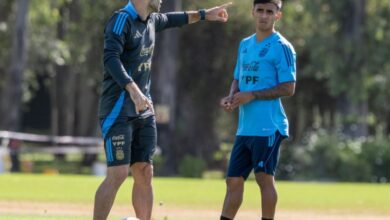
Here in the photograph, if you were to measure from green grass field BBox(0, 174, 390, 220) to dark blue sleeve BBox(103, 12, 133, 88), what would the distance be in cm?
497

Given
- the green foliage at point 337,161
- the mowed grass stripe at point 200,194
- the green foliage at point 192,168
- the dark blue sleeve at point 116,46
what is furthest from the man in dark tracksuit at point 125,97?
the green foliage at point 192,168

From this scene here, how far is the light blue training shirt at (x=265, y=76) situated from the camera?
10.1 meters

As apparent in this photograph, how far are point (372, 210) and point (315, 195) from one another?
364 centimetres

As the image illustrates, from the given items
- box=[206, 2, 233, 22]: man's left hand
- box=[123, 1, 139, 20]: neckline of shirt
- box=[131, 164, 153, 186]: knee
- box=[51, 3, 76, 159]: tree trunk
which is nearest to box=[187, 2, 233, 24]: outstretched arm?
box=[206, 2, 233, 22]: man's left hand

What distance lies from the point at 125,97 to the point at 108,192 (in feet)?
2.75

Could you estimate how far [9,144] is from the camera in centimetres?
3559

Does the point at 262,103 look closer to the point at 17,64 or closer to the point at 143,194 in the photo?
the point at 143,194

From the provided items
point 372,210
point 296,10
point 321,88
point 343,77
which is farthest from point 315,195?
point 321,88

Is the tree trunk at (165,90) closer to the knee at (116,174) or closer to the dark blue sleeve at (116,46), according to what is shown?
the knee at (116,174)

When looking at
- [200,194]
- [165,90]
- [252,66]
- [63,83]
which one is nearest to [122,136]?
[252,66]

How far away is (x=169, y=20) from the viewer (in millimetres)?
10906

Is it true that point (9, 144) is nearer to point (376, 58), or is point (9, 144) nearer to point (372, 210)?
point (376, 58)

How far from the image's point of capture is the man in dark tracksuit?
977 centimetres

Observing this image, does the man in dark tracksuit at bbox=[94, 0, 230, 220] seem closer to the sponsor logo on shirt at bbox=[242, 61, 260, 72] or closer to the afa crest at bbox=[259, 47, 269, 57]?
the sponsor logo on shirt at bbox=[242, 61, 260, 72]
